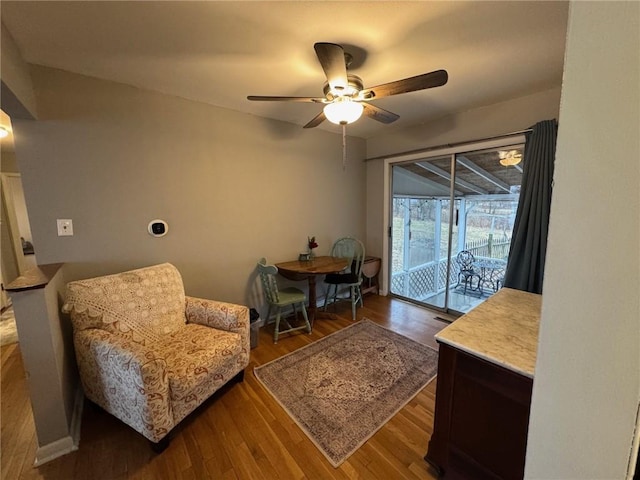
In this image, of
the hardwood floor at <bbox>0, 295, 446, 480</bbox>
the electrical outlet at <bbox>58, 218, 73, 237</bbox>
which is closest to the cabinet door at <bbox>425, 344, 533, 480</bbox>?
the hardwood floor at <bbox>0, 295, 446, 480</bbox>

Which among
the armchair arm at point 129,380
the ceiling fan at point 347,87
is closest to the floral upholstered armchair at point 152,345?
the armchair arm at point 129,380

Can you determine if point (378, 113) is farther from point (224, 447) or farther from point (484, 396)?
point (224, 447)

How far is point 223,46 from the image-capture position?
1.57 meters

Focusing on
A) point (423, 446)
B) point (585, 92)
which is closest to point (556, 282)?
point (585, 92)

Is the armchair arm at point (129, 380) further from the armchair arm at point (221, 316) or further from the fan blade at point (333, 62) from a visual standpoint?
the fan blade at point (333, 62)

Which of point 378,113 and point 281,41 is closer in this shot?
point 281,41

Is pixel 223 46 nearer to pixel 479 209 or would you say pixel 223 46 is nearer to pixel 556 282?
pixel 556 282

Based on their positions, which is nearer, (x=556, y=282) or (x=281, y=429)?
(x=556, y=282)

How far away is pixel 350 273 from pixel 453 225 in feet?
4.60

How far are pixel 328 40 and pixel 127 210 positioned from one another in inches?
78.5

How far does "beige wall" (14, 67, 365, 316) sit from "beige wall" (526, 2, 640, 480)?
2546 millimetres

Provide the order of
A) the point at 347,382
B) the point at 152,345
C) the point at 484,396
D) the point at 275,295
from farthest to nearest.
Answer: the point at 275,295 < the point at 347,382 < the point at 152,345 < the point at 484,396

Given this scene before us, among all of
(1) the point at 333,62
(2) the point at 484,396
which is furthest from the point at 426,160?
(2) the point at 484,396

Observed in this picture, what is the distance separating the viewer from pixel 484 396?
1.07m
